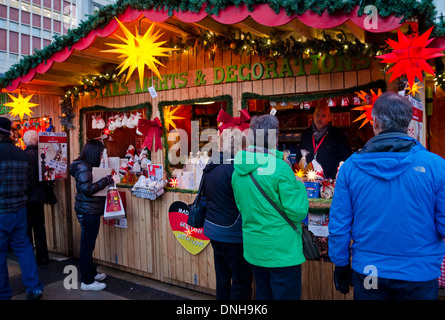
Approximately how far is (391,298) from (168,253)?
3.22m

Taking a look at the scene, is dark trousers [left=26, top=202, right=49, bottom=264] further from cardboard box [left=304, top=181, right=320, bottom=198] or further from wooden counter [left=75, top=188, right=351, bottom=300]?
cardboard box [left=304, top=181, right=320, bottom=198]

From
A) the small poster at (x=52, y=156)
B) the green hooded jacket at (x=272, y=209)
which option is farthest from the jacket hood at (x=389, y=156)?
the small poster at (x=52, y=156)

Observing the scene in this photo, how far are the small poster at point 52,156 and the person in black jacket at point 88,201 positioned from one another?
147cm

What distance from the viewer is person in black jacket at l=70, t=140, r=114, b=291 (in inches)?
168

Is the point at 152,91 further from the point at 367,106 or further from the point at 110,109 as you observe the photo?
the point at 367,106

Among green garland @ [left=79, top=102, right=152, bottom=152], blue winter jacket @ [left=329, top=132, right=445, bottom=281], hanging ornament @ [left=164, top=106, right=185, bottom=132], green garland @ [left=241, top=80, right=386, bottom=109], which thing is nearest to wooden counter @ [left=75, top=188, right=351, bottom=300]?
hanging ornament @ [left=164, top=106, right=185, bottom=132]

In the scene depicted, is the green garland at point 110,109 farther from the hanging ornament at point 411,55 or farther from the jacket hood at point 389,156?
the jacket hood at point 389,156

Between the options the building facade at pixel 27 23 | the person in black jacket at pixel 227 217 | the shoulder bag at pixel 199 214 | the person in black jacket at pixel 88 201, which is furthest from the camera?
the building facade at pixel 27 23

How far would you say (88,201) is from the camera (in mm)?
4352

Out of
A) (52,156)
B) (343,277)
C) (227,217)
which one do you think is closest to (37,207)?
(52,156)

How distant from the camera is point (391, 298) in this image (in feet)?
6.76

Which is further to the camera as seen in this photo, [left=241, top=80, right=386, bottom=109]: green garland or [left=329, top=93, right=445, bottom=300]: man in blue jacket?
[left=241, top=80, right=386, bottom=109]: green garland

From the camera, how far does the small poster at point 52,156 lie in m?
5.49
